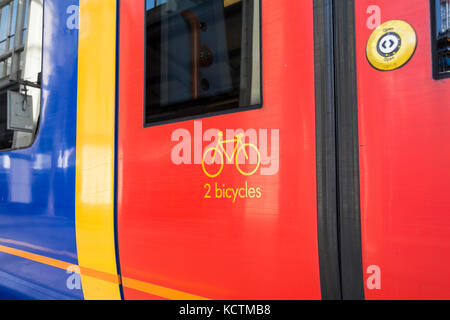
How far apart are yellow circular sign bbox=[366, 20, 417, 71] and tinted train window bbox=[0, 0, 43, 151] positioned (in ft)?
6.35

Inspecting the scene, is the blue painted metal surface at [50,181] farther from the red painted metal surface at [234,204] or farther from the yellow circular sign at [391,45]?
the yellow circular sign at [391,45]

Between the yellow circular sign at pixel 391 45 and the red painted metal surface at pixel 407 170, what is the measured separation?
0.06 feet

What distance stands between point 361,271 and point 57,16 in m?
2.10

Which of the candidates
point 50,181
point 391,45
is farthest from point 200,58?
point 50,181

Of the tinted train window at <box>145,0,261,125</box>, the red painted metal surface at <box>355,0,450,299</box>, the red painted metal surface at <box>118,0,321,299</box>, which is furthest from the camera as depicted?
the tinted train window at <box>145,0,261,125</box>

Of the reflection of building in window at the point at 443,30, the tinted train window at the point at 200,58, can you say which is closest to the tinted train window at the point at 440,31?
the reflection of building in window at the point at 443,30

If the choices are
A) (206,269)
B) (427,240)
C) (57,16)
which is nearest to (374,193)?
(427,240)

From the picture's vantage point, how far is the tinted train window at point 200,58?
1.37 m

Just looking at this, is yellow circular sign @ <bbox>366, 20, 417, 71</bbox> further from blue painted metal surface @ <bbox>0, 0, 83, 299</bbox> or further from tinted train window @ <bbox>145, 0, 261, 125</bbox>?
blue painted metal surface @ <bbox>0, 0, 83, 299</bbox>

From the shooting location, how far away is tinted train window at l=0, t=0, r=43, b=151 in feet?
7.36

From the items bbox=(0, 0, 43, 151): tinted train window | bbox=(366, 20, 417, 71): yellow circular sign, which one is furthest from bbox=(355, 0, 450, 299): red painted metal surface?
bbox=(0, 0, 43, 151): tinted train window

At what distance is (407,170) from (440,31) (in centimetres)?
40

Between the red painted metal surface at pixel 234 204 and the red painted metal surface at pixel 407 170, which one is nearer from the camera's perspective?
the red painted metal surface at pixel 407 170
